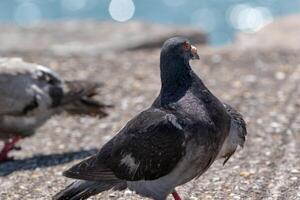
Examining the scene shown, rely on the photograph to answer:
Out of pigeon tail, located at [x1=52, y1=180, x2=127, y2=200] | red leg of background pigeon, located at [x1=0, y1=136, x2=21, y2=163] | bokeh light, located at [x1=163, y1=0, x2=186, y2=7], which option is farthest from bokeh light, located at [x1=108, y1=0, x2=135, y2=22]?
pigeon tail, located at [x1=52, y1=180, x2=127, y2=200]

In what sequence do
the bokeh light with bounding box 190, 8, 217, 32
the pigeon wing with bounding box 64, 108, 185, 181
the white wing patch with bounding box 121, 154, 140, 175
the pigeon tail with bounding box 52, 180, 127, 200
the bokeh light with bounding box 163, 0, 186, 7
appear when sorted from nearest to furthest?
the pigeon wing with bounding box 64, 108, 185, 181 → the white wing patch with bounding box 121, 154, 140, 175 → the pigeon tail with bounding box 52, 180, 127, 200 → the bokeh light with bounding box 190, 8, 217, 32 → the bokeh light with bounding box 163, 0, 186, 7

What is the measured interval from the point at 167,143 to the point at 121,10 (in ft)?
63.0

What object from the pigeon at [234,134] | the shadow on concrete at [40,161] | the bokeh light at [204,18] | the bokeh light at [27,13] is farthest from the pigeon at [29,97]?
the bokeh light at [27,13]

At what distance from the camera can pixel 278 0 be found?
25.1 m

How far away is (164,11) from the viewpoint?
25.3 m

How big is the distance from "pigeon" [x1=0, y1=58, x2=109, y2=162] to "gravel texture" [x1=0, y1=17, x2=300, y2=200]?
273 millimetres

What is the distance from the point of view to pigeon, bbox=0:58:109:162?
750 centimetres

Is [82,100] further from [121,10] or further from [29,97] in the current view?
[121,10]

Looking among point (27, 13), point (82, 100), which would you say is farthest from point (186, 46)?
point (27, 13)

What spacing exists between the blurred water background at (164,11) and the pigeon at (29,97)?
47.5 ft

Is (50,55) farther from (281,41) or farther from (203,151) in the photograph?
(203,151)

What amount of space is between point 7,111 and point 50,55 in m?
4.30

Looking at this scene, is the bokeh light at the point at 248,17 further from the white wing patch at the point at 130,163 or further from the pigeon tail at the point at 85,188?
the white wing patch at the point at 130,163

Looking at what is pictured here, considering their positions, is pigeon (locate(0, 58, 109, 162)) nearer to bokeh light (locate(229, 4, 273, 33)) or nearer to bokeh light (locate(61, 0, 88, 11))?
bokeh light (locate(229, 4, 273, 33))
